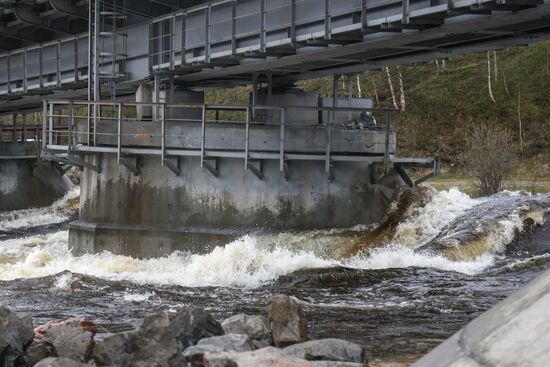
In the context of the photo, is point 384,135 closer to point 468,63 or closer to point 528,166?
point 528,166

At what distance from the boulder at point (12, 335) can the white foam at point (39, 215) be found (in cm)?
2501

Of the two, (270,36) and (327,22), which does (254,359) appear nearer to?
(327,22)

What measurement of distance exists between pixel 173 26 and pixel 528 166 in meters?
19.5

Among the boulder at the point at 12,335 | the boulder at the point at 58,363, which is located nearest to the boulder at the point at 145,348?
the boulder at the point at 58,363

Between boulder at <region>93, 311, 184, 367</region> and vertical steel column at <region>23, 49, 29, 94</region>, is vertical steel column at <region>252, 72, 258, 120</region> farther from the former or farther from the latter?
boulder at <region>93, 311, 184, 367</region>

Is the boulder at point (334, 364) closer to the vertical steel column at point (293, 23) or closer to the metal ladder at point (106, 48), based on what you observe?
the vertical steel column at point (293, 23)

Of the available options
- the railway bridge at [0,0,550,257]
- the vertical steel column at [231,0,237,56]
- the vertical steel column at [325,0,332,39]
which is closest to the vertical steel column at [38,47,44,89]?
the railway bridge at [0,0,550,257]

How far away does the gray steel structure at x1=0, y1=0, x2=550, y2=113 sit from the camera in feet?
54.3

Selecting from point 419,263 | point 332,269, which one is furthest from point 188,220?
point 419,263

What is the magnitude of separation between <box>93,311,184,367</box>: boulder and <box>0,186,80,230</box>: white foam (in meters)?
26.5

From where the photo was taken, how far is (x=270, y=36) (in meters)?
21.5

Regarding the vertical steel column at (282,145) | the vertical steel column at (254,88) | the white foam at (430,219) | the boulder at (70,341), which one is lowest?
the boulder at (70,341)

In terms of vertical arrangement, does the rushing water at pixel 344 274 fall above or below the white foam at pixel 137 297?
above

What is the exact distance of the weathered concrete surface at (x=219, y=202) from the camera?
21.5 m
